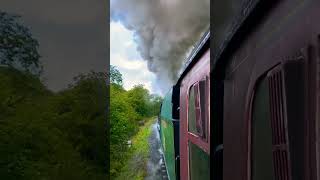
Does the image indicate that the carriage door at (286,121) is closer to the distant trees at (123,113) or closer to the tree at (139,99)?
the distant trees at (123,113)

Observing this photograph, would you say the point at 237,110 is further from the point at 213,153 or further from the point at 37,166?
the point at 37,166

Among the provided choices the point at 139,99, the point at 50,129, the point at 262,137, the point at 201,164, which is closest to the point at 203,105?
the point at 201,164

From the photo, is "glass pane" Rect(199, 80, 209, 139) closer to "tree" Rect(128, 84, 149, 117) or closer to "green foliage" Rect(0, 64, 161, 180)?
"green foliage" Rect(0, 64, 161, 180)

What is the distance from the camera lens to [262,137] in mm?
1030

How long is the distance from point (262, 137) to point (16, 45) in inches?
408

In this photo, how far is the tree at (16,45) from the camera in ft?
35.4

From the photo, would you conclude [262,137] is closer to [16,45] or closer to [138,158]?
[16,45]

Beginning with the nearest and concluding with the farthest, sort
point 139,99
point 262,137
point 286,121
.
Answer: point 286,121
point 262,137
point 139,99

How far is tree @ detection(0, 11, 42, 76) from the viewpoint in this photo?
10.8 metres

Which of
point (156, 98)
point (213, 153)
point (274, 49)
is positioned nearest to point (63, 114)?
point (156, 98)

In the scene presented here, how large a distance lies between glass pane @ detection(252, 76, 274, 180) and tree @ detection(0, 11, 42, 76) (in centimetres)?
1002

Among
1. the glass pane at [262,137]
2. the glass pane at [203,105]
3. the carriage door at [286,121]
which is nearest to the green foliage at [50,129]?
the glass pane at [203,105]

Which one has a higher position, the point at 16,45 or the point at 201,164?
the point at 16,45

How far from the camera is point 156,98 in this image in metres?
16.9
